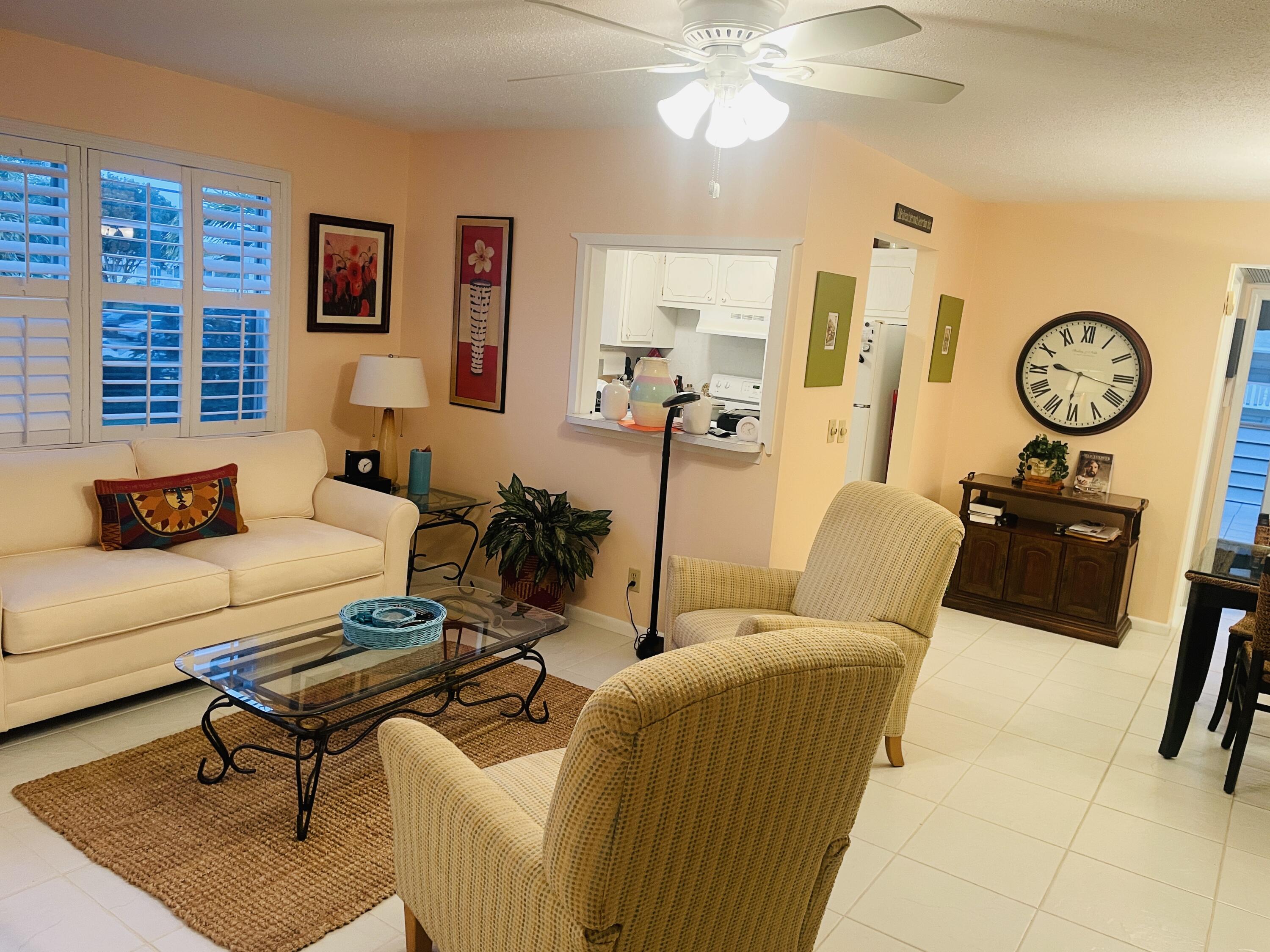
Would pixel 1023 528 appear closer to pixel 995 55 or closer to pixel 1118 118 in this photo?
pixel 1118 118

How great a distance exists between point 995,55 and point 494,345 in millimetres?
2904

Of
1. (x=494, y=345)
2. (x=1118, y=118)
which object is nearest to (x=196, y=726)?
(x=494, y=345)

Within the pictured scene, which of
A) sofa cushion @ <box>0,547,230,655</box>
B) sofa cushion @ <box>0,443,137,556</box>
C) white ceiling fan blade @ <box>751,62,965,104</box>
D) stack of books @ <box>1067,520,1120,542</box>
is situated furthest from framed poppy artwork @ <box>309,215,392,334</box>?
stack of books @ <box>1067,520,1120,542</box>

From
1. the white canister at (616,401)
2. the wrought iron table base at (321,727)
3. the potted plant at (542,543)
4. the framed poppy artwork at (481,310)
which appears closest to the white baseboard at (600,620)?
the potted plant at (542,543)

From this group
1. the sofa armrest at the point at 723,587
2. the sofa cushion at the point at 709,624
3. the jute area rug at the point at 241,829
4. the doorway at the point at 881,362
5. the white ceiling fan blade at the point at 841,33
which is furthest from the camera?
the doorway at the point at 881,362

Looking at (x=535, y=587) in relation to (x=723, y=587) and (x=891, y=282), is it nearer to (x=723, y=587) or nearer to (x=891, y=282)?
(x=723, y=587)

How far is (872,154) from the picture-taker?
4.29 metres

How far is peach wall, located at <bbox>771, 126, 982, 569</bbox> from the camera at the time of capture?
13.2 ft

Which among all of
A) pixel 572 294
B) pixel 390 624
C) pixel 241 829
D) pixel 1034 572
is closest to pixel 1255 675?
pixel 1034 572

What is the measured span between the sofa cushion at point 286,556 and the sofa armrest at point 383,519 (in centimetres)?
5

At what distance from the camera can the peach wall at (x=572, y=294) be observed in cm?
414

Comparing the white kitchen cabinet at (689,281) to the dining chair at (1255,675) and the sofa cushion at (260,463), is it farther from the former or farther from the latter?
the dining chair at (1255,675)

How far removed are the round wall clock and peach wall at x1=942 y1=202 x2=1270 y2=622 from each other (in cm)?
7

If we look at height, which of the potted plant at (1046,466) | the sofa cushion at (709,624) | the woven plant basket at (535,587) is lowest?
the woven plant basket at (535,587)
